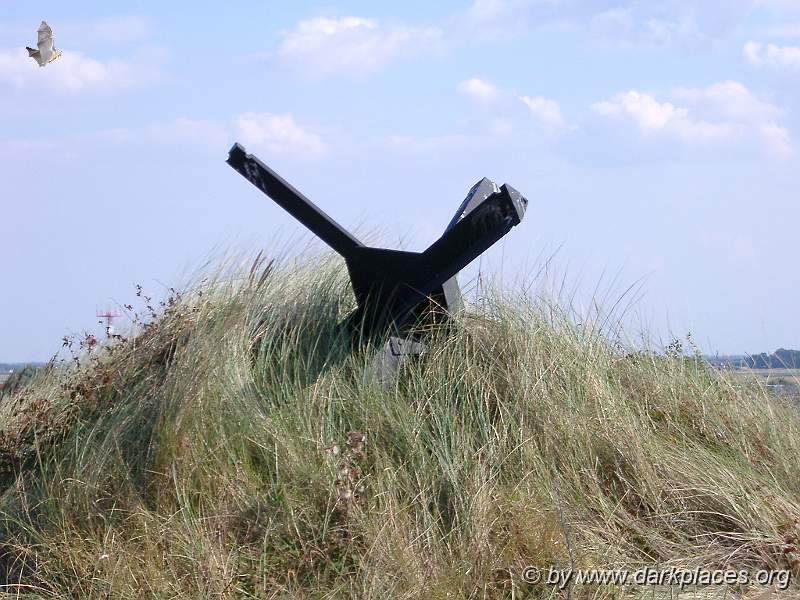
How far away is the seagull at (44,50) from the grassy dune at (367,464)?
1.65m

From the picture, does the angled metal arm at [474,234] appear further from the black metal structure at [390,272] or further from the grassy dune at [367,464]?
the grassy dune at [367,464]

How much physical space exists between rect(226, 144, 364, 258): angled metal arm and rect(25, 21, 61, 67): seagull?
3.90ft

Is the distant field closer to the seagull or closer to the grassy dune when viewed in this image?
the grassy dune

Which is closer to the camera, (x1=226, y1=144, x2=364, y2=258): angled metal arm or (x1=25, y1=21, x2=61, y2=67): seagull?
(x1=25, y1=21, x2=61, y2=67): seagull

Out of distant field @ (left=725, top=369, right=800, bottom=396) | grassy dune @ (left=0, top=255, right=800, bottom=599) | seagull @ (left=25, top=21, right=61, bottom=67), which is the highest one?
seagull @ (left=25, top=21, right=61, bottom=67)

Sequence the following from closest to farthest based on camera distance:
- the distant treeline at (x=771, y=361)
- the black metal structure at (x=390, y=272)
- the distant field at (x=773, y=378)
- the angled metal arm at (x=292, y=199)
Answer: the black metal structure at (x=390, y=272) → the angled metal arm at (x=292, y=199) → the distant field at (x=773, y=378) → the distant treeline at (x=771, y=361)

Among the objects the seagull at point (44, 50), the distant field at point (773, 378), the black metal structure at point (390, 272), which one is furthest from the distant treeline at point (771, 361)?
the seagull at point (44, 50)

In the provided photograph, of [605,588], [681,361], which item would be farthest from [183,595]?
[681,361]

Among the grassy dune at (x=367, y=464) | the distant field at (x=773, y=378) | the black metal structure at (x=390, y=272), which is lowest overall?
the grassy dune at (x=367, y=464)

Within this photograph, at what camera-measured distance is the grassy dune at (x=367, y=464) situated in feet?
14.9

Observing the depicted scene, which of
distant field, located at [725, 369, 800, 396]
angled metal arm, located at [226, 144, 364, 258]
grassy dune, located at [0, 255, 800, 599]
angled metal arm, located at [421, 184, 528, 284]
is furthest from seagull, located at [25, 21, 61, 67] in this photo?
distant field, located at [725, 369, 800, 396]

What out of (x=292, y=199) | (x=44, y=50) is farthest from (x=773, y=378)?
(x=44, y=50)

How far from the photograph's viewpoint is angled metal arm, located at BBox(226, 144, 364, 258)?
6.14m

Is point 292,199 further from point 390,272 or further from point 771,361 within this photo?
point 771,361
